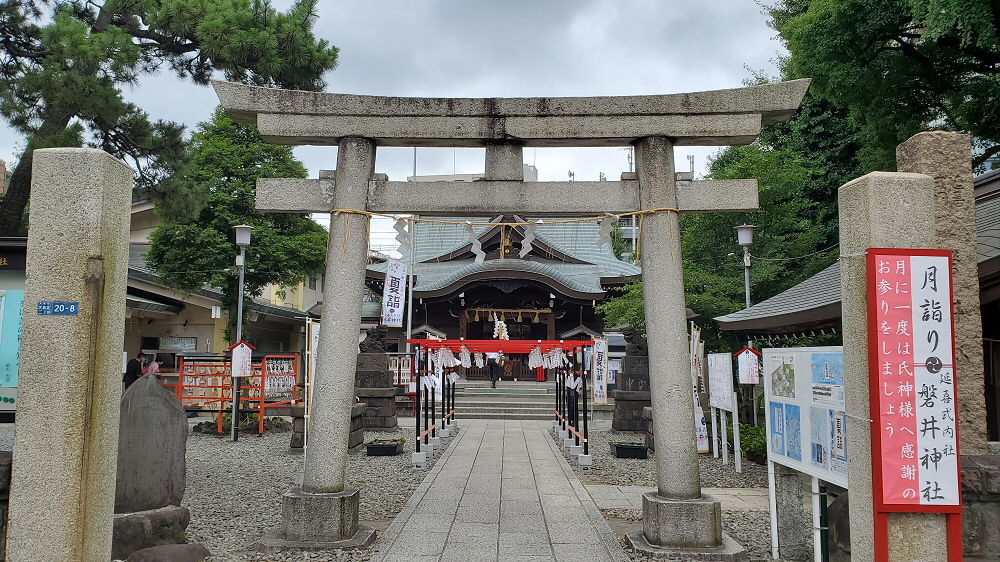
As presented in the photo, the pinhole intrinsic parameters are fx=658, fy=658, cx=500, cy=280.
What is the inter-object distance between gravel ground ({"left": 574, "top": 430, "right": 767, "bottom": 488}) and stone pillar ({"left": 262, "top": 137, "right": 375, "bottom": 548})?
4970 millimetres

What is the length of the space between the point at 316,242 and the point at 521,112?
1862cm

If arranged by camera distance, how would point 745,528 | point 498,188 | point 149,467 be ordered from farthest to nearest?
1. point 745,528
2. point 498,188
3. point 149,467

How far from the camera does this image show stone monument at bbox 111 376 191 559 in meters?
5.44

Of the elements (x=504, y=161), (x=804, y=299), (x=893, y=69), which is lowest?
(x=804, y=299)

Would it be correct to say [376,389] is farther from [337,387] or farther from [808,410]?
[808,410]

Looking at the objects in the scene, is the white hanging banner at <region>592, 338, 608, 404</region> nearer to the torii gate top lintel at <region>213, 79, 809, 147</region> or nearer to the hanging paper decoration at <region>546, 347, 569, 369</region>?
the hanging paper decoration at <region>546, 347, 569, 369</region>

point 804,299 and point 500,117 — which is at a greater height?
point 500,117

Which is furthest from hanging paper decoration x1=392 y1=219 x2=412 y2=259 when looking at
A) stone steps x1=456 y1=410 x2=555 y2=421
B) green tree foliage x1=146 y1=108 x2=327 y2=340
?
green tree foliage x1=146 y1=108 x2=327 y2=340

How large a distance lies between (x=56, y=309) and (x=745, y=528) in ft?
22.2

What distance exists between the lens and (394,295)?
1312cm

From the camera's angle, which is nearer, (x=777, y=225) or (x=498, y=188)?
(x=498, y=188)

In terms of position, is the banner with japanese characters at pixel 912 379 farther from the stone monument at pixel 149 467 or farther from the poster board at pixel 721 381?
the poster board at pixel 721 381

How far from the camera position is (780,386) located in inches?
226

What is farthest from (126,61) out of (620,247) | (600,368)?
(620,247)
